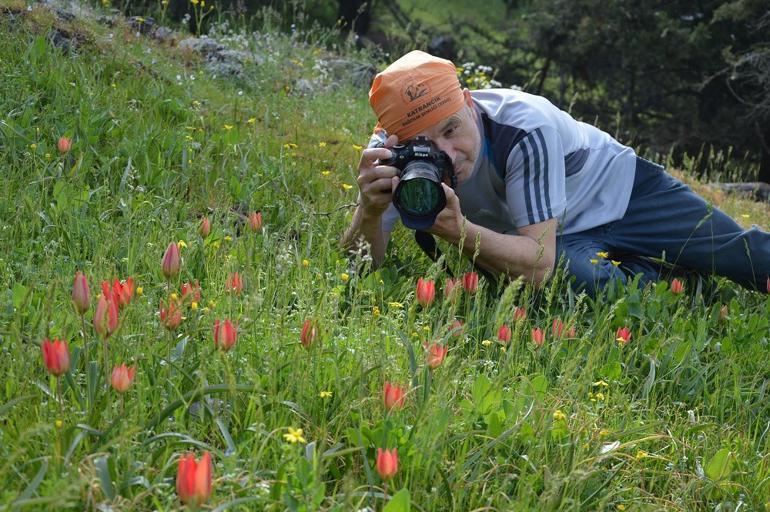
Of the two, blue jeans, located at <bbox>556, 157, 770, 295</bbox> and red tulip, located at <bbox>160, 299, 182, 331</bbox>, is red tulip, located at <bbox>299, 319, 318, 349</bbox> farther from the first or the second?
blue jeans, located at <bbox>556, 157, 770, 295</bbox>

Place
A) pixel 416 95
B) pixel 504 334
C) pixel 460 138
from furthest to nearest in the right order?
pixel 460 138, pixel 416 95, pixel 504 334

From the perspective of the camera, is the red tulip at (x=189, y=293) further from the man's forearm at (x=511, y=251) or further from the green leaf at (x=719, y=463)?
the green leaf at (x=719, y=463)

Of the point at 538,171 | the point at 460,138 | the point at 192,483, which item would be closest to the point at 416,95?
the point at 460,138

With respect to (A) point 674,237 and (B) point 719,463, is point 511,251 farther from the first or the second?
(B) point 719,463

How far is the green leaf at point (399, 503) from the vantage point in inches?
69.2

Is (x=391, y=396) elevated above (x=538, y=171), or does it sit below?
below

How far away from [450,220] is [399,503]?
157cm

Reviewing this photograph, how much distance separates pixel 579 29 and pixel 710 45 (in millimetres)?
2189

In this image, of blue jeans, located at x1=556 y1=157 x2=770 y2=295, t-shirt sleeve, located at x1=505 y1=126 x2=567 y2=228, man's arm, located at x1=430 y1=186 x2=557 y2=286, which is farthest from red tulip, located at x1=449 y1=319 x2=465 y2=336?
blue jeans, located at x1=556 y1=157 x2=770 y2=295

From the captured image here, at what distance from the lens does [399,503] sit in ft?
5.80

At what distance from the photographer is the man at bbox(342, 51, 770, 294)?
3.23 meters

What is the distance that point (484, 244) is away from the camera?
335 cm

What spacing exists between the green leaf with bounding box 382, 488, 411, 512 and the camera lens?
136 centimetres

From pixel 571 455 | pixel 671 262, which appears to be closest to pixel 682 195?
pixel 671 262
